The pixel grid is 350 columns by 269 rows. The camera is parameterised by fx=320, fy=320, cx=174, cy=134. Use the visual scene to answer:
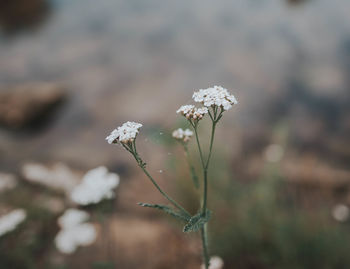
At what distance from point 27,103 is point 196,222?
909 cm

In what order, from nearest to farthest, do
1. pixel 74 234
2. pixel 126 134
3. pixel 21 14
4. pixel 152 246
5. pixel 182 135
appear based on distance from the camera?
pixel 126 134 → pixel 182 135 → pixel 74 234 → pixel 152 246 → pixel 21 14

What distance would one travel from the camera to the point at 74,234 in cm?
379

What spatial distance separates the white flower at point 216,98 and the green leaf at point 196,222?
2.30ft

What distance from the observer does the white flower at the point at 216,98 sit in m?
2.03

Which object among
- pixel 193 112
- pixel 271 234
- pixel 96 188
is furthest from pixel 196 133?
pixel 271 234

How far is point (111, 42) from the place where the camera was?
1206cm

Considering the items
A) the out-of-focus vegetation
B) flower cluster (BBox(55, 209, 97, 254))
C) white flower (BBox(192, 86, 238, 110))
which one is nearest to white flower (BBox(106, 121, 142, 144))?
white flower (BBox(192, 86, 238, 110))

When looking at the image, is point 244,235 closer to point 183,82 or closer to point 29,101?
point 183,82

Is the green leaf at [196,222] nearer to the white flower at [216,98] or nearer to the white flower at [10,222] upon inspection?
the white flower at [216,98]

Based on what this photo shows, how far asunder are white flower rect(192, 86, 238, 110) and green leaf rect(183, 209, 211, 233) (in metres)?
0.70

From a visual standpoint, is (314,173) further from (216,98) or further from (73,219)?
(216,98)

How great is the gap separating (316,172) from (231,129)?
7.40ft

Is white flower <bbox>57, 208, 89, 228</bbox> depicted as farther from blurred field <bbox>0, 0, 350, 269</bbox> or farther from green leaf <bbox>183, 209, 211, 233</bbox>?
green leaf <bbox>183, 209, 211, 233</bbox>

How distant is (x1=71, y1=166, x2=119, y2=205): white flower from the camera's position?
121 inches
